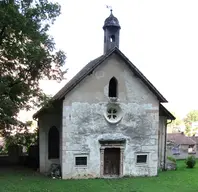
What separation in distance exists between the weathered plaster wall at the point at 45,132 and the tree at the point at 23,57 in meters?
5.47

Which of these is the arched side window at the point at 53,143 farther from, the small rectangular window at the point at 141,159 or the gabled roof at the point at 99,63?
the small rectangular window at the point at 141,159

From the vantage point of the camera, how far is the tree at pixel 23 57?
15988 millimetres

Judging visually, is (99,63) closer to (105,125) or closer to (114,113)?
(114,113)

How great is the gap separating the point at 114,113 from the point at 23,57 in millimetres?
8980

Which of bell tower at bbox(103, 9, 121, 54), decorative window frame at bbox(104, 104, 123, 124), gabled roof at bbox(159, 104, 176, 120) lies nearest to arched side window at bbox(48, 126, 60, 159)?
decorative window frame at bbox(104, 104, 123, 124)

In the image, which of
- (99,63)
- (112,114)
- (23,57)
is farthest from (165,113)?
(23,57)

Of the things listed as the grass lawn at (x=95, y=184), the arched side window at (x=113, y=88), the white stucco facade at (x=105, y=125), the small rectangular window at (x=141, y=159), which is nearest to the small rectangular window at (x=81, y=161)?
the white stucco facade at (x=105, y=125)

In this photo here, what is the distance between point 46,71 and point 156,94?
9.39 meters

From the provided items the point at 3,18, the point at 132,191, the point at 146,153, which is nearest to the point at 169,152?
the point at 146,153

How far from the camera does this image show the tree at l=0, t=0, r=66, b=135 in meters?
16.0

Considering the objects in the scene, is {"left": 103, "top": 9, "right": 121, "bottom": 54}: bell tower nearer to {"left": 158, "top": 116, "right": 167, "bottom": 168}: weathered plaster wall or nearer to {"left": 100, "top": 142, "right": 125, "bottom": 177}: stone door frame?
{"left": 100, "top": 142, "right": 125, "bottom": 177}: stone door frame

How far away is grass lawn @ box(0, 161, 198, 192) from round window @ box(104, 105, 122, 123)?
4.60 meters

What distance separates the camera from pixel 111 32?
936 inches

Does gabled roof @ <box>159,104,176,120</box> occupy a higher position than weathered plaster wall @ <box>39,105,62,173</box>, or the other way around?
gabled roof @ <box>159,104,176,120</box>
